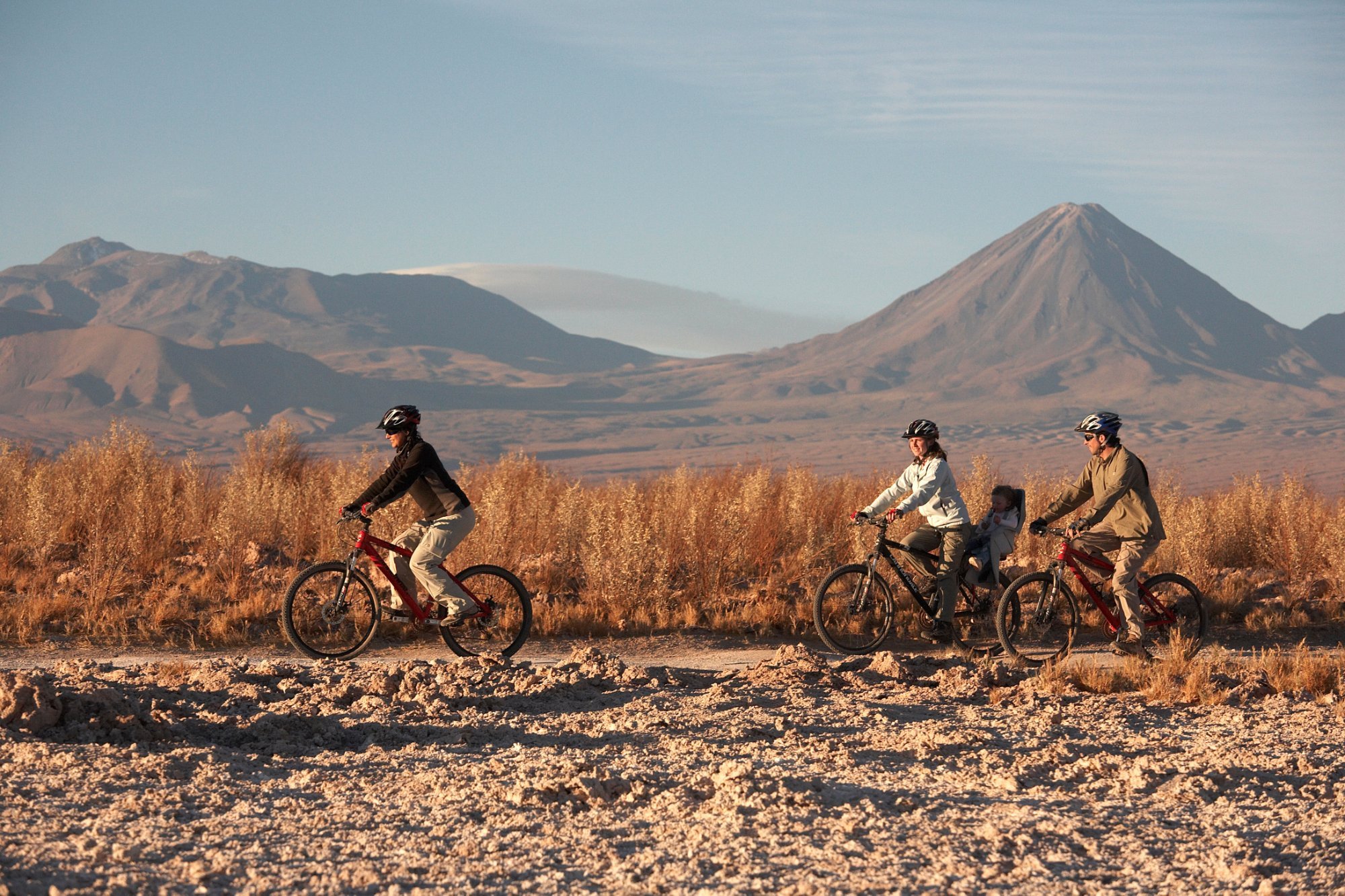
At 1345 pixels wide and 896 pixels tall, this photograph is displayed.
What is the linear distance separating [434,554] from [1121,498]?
4.94 metres

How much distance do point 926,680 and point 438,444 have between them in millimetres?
133383

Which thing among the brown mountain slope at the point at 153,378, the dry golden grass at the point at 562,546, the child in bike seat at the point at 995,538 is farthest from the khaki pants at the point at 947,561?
the brown mountain slope at the point at 153,378

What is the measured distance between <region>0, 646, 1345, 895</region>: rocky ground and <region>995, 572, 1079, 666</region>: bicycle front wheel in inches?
40.7

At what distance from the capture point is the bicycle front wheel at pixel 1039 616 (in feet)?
30.4

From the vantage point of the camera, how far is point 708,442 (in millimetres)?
153000

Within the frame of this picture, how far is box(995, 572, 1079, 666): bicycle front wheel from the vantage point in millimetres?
9258

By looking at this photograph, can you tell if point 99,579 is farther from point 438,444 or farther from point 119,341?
point 119,341

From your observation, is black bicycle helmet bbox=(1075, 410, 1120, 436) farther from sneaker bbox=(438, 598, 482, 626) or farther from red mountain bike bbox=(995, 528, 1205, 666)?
sneaker bbox=(438, 598, 482, 626)

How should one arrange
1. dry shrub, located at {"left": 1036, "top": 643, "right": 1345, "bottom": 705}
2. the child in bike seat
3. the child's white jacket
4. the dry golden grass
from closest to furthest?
dry shrub, located at {"left": 1036, "top": 643, "right": 1345, "bottom": 705} < the child's white jacket < the child in bike seat < the dry golden grass

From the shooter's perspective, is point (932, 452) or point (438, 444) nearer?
point (932, 452)

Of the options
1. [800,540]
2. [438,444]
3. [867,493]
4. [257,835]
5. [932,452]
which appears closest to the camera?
[257,835]

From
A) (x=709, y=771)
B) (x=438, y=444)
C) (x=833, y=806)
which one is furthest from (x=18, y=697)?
(x=438, y=444)

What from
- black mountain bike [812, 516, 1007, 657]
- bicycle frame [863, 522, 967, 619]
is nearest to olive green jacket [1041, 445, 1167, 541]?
black mountain bike [812, 516, 1007, 657]

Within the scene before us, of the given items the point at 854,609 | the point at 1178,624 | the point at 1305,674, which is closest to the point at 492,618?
the point at 854,609
